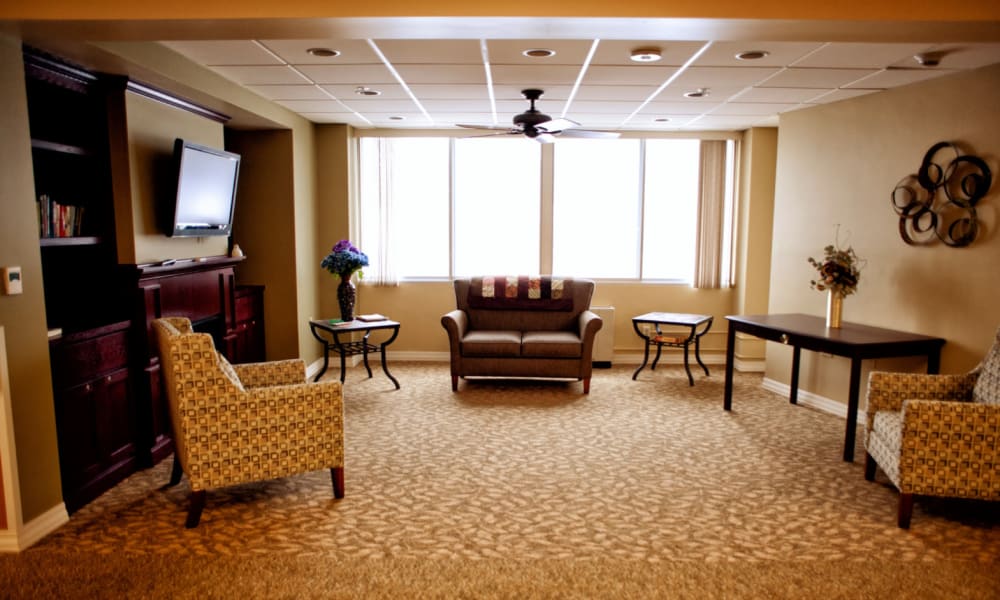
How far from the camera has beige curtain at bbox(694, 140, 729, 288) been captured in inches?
271

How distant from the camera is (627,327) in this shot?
711 centimetres

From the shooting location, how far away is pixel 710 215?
22.7 feet

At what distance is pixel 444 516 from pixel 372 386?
9.43ft

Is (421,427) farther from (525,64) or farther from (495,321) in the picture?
(525,64)

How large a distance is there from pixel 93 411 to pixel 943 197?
17.8 ft

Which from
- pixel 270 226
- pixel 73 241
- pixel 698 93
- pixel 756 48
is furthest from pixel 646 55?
pixel 270 226

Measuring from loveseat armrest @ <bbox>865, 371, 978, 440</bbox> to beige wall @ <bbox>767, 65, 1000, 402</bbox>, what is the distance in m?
0.62

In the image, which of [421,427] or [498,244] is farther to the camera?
[498,244]

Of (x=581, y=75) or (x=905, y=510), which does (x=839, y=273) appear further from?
(x=581, y=75)

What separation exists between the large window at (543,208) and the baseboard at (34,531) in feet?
13.8

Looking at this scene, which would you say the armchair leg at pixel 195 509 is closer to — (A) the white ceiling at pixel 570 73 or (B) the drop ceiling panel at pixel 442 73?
(A) the white ceiling at pixel 570 73

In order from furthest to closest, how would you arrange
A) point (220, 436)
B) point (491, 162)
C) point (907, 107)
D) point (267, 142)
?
point (491, 162)
point (267, 142)
point (907, 107)
point (220, 436)

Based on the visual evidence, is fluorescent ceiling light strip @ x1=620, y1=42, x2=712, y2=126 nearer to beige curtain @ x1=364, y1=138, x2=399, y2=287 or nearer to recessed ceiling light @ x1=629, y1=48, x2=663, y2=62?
recessed ceiling light @ x1=629, y1=48, x2=663, y2=62

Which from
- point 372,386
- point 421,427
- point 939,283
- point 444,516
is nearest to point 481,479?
point 444,516
